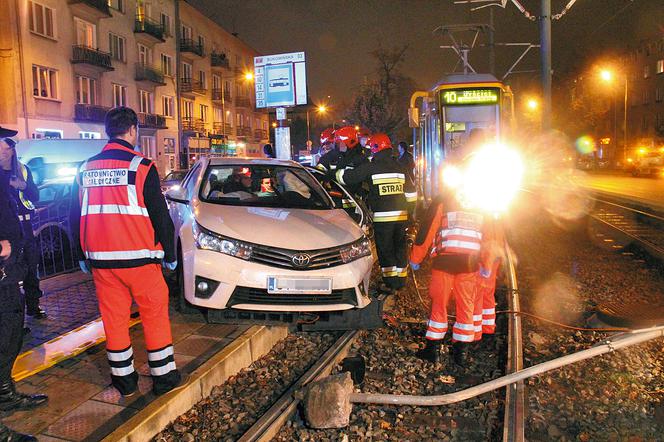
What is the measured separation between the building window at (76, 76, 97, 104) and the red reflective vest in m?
30.5

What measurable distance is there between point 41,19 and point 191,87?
1903cm

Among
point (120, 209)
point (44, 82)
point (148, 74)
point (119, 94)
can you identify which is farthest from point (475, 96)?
point (148, 74)

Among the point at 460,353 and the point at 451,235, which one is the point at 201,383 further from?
the point at 451,235

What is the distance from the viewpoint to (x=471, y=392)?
4109 mm

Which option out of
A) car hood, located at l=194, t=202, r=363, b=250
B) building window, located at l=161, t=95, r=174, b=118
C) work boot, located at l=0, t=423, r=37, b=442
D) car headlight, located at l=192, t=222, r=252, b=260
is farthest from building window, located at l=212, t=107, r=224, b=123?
work boot, located at l=0, t=423, r=37, b=442

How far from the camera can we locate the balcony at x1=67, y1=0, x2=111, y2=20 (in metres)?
30.5

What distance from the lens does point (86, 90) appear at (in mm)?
32156

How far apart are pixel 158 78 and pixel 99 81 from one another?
6.43m

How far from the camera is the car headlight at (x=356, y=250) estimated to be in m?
5.40

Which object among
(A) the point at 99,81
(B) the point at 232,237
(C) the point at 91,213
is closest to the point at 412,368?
(B) the point at 232,237

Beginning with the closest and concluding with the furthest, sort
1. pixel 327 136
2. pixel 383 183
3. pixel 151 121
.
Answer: pixel 383 183 < pixel 327 136 < pixel 151 121

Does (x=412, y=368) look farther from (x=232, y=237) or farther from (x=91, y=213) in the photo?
(x=91, y=213)

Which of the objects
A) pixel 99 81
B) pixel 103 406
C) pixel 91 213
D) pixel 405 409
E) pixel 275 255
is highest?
pixel 99 81

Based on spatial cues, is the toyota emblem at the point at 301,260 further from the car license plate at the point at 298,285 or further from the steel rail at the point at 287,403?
the steel rail at the point at 287,403
